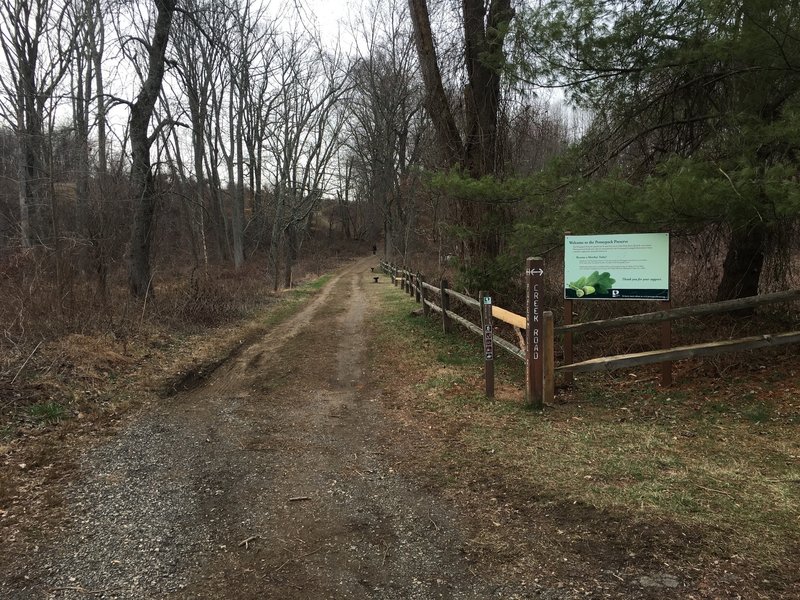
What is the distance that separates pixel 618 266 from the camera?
6141 millimetres

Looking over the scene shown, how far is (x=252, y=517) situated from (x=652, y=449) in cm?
341

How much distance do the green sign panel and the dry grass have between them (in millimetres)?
1252

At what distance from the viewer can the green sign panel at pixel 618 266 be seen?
596 centimetres

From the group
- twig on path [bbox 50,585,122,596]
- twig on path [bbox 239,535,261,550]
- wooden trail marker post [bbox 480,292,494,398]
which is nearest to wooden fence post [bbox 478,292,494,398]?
wooden trail marker post [bbox 480,292,494,398]

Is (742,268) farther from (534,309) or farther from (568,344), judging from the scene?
(534,309)

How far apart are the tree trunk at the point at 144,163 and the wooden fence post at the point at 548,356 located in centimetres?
1005

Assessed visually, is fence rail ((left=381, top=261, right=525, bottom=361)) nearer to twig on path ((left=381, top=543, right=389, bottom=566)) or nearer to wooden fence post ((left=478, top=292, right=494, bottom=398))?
wooden fence post ((left=478, top=292, right=494, bottom=398))

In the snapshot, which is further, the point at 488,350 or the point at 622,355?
the point at 488,350

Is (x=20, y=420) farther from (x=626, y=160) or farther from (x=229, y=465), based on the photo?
(x=626, y=160)

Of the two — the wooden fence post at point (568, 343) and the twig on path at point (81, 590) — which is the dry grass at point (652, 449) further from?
the twig on path at point (81, 590)

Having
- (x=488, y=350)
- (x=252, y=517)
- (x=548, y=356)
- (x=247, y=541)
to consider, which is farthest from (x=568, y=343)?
(x=247, y=541)

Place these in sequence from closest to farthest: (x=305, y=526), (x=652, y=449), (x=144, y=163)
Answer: (x=305, y=526), (x=652, y=449), (x=144, y=163)

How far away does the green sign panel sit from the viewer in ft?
19.6

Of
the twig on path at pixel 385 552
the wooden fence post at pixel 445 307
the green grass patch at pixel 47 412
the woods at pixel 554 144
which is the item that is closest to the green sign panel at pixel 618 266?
the woods at pixel 554 144
